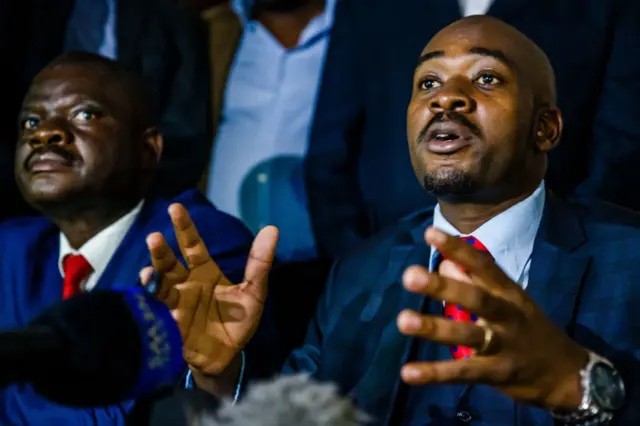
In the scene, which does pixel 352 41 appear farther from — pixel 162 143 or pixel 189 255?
pixel 189 255

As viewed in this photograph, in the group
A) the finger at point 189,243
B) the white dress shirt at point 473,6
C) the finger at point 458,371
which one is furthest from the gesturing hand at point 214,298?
the white dress shirt at point 473,6

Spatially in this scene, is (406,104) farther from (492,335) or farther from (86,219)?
(492,335)

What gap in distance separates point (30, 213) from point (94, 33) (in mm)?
380

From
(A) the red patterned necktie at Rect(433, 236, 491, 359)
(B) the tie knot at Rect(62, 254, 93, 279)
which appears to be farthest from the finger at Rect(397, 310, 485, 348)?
(B) the tie knot at Rect(62, 254, 93, 279)

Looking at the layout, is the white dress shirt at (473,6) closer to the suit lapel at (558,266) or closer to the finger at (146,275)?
the suit lapel at (558,266)

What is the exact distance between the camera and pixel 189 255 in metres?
1.33

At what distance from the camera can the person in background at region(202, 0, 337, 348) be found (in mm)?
1982

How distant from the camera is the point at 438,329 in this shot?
1.01 m

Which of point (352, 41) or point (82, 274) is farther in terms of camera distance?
point (352, 41)

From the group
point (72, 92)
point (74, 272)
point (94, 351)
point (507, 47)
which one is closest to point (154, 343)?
point (94, 351)

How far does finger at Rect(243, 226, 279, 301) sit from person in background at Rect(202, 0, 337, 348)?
599 millimetres

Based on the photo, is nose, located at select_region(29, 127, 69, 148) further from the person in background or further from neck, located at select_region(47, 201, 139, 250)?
the person in background

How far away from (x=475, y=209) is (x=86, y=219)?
2.23 feet

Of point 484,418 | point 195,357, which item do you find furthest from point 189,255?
point 484,418
